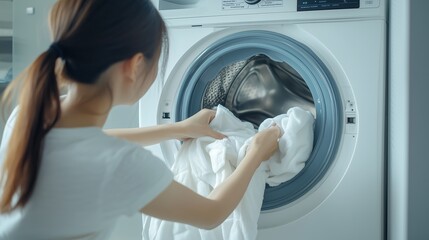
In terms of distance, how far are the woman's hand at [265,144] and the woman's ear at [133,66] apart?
372 millimetres

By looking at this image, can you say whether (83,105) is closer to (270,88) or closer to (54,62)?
(54,62)

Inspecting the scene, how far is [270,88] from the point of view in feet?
4.58

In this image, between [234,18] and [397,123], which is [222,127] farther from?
[397,123]

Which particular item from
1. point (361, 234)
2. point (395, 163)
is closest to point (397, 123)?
point (395, 163)

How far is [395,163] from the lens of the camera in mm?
1008

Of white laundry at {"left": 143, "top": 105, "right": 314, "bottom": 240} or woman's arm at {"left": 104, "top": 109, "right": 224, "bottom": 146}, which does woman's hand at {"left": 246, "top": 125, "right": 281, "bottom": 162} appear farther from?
woman's arm at {"left": 104, "top": 109, "right": 224, "bottom": 146}

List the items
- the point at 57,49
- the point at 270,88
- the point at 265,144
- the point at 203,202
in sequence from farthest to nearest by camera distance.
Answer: the point at 270,88, the point at 265,144, the point at 203,202, the point at 57,49

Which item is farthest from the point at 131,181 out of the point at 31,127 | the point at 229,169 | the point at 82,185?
the point at 229,169

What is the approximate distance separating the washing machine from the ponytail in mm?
597

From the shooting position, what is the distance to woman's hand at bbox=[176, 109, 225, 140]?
A: 1205 mm

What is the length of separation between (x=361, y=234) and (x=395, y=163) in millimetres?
218

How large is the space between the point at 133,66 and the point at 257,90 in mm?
675

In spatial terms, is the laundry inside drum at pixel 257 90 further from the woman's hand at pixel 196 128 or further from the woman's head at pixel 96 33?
the woman's head at pixel 96 33

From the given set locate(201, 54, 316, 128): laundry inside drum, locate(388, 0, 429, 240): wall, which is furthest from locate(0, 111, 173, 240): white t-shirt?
locate(201, 54, 316, 128): laundry inside drum
